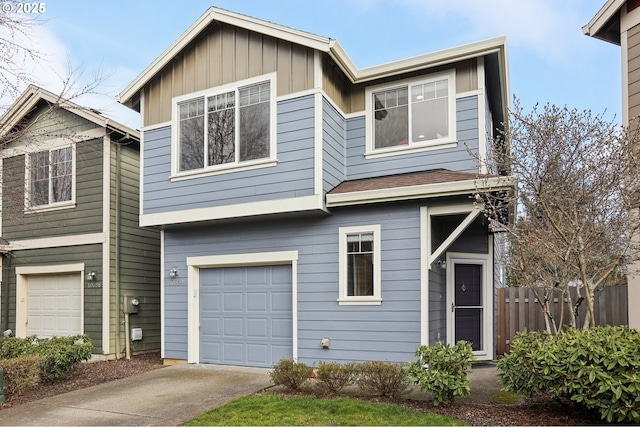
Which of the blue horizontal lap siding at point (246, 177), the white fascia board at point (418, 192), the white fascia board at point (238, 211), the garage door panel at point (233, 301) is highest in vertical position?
the blue horizontal lap siding at point (246, 177)

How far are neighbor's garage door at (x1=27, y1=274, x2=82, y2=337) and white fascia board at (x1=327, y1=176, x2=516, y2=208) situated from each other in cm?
699

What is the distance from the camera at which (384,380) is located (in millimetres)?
6672

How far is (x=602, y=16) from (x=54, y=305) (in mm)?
12747

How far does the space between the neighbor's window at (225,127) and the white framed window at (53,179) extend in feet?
12.0

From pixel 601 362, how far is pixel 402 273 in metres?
3.27

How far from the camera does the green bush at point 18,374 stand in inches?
291

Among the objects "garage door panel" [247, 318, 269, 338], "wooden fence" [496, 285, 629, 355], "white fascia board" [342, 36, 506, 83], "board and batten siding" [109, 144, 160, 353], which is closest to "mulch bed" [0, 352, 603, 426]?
"garage door panel" [247, 318, 269, 338]

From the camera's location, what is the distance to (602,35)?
845 centimetres

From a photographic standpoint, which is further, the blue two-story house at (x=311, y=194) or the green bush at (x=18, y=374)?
the blue two-story house at (x=311, y=194)

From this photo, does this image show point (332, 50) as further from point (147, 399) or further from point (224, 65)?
point (147, 399)

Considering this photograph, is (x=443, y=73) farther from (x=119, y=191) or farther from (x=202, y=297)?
(x=119, y=191)

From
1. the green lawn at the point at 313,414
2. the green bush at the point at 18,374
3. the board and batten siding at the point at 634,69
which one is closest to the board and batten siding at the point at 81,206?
the green bush at the point at 18,374

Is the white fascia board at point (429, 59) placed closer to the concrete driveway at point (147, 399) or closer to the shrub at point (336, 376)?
the shrub at point (336, 376)

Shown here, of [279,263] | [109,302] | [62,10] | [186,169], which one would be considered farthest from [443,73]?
[109,302]
